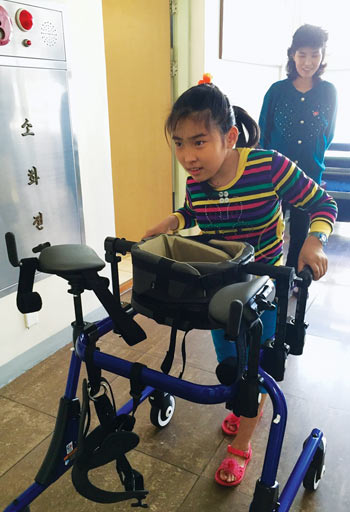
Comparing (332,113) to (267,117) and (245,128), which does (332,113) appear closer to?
(267,117)

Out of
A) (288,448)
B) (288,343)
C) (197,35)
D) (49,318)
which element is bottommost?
(288,448)

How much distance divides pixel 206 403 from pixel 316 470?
65cm

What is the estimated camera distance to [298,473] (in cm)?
112

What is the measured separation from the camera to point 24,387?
181 cm

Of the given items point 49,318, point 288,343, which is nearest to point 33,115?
point 49,318

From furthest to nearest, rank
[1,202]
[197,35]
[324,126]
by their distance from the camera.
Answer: [197,35], [324,126], [1,202]

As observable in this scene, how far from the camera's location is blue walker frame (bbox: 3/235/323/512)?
839 millimetres

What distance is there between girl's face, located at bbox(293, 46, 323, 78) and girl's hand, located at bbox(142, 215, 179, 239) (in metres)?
1.47

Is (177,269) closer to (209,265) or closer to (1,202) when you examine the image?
(209,265)

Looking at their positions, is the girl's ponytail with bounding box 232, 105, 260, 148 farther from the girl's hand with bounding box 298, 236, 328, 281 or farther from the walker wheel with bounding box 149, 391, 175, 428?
the walker wheel with bounding box 149, 391, 175, 428

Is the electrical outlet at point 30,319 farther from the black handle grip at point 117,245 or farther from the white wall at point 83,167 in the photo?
the black handle grip at point 117,245

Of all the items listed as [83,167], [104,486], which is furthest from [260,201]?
[83,167]

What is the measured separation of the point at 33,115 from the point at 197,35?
1720mm

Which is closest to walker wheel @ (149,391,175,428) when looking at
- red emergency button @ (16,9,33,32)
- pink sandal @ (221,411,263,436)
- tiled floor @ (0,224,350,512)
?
tiled floor @ (0,224,350,512)
